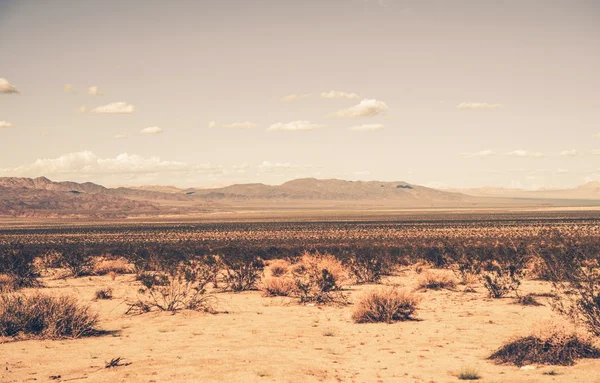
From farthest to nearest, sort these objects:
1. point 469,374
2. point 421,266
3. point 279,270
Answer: point 421,266 < point 279,270 < point 469,374

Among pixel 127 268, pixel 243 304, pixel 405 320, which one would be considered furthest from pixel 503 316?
pixel 127 268

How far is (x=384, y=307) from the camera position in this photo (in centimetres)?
1524

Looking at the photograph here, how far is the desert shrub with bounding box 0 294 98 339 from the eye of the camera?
13.5 metres

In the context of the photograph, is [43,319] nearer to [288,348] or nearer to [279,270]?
[288,348]

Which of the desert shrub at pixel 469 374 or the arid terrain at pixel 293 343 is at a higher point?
the desert shrub at pixel 469 374

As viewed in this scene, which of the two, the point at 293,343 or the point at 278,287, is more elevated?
the point at 278,287

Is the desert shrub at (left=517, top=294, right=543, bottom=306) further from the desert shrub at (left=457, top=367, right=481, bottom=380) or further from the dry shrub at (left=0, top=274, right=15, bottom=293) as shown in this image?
the dry shrub at (left=0, top=274, right=15, bottom=293)

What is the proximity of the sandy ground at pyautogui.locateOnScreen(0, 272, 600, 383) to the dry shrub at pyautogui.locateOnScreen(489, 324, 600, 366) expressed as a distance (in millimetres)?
294

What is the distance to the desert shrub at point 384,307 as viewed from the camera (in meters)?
15.2

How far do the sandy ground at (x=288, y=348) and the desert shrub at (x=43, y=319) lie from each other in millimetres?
442

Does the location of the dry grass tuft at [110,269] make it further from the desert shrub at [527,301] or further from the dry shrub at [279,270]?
the desert shrub at [527,301]

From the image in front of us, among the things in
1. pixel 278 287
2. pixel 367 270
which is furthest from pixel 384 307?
pixel 367 270

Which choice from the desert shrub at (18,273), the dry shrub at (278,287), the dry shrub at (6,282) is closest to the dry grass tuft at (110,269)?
the desert shrub at (18,273)

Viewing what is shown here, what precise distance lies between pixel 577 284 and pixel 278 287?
392 inches
